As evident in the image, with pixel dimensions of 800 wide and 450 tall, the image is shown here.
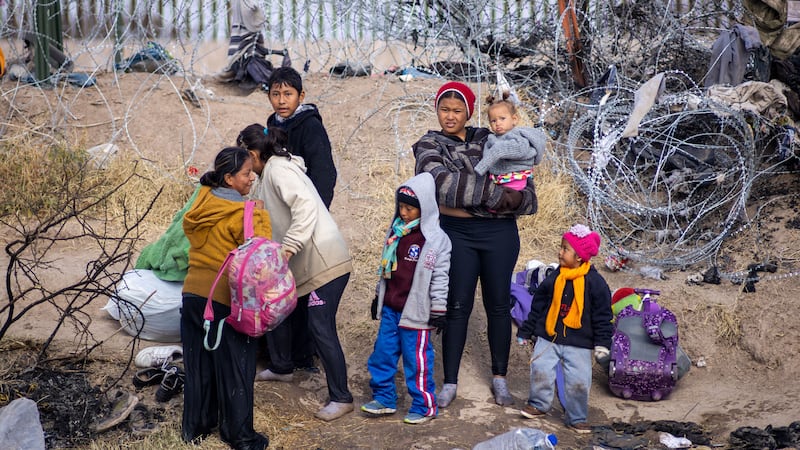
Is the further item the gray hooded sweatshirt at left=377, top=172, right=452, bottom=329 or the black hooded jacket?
the black hooded jacket

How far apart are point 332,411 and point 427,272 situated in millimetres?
882

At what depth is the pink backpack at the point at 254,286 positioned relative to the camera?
401 cm

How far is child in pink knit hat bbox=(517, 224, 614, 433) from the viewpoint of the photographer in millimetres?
4848

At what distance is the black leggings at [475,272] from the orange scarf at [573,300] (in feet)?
0.86

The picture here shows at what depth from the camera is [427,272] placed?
4656 millimetres

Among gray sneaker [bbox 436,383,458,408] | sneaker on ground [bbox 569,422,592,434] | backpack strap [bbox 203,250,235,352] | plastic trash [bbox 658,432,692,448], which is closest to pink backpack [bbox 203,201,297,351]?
backpack strap [bbox 203,250,235,352]

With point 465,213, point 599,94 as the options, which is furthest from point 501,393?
point 599,94

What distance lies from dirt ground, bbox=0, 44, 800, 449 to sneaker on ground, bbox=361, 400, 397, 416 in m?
0.05

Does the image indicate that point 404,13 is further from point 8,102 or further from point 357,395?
point 357,395

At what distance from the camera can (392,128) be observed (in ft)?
27.2

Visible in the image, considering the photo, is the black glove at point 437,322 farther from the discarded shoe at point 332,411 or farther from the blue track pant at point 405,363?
the discarded shoe at point 332,411

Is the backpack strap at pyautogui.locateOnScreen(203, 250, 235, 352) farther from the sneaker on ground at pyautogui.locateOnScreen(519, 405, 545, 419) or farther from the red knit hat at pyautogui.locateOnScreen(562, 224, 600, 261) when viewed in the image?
the red knit hat at pyautogui.locateOnScreen(562, 224, 600, 261)

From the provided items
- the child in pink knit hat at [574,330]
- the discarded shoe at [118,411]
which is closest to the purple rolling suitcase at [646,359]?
the child in pink knit hat at [574,330]

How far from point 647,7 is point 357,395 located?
4855mm
